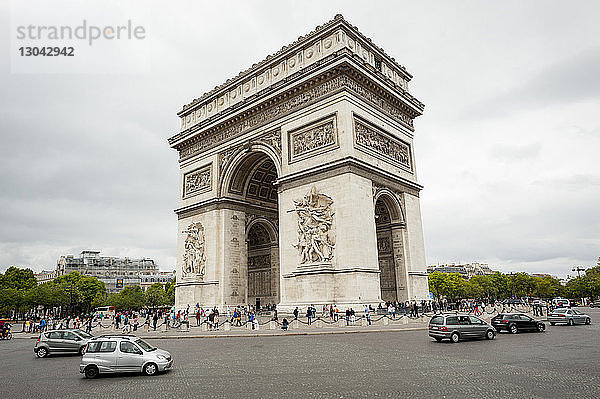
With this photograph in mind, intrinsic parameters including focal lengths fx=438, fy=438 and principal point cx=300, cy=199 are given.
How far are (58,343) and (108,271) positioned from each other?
472 ft

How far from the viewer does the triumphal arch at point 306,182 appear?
87.6 feet

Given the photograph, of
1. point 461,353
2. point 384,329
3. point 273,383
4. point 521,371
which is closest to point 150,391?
point 273,383

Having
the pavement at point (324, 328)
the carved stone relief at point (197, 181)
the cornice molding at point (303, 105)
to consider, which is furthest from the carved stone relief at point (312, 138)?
the pavement at point (324, 328)

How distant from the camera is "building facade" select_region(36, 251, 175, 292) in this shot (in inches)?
5536

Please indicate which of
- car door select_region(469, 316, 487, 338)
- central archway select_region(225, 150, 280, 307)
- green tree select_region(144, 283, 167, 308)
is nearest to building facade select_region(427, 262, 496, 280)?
green tree select_region(144, 283, 167, 308)

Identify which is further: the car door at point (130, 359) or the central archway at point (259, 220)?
the central archway at point (259, 220)

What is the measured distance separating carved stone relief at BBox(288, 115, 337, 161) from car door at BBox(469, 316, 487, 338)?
14014 millimetres

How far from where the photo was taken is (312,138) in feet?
96.6

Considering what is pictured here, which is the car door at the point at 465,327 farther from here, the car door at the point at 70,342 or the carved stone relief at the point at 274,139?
the carved stone relief at the point at 274,139

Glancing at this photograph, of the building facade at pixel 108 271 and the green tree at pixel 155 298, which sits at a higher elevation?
the building facade at pixel 108 271

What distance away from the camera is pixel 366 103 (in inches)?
1178

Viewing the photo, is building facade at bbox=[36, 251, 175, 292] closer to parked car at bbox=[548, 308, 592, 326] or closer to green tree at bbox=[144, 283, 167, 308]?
green tree at bbox=[144, 283, 167, 308]

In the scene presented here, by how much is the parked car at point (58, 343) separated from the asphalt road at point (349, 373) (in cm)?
58

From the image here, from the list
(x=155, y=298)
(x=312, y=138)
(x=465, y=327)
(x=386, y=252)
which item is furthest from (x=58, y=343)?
(x=155, y=298)
